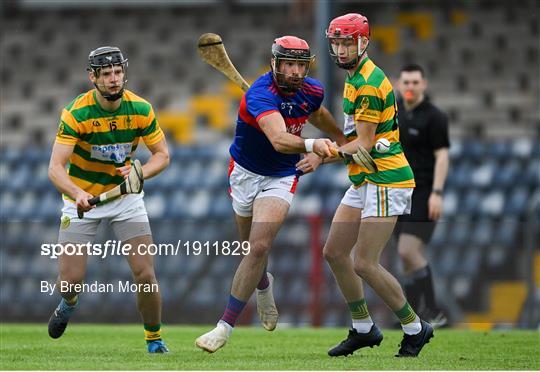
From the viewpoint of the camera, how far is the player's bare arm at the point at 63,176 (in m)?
8.30

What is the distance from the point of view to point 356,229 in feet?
27.3

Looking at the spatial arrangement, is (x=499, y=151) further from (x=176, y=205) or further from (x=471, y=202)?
(x=176, y=205)

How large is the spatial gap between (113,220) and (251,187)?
38.4 inches

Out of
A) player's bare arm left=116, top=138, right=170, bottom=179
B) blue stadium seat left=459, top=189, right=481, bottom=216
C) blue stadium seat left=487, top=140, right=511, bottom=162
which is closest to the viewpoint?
player's bare arm left=116, top=138, right=170, bottom=179

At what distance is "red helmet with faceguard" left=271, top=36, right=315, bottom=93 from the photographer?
26.8 feet

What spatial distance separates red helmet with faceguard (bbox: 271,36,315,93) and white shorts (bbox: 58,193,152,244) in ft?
4.37

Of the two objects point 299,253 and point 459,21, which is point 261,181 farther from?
point 459,21

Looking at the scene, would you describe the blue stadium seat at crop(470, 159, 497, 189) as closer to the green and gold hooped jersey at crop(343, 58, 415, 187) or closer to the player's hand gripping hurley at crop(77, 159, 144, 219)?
the green and gold hooped jersey at crop(343, 58, 415, 187)

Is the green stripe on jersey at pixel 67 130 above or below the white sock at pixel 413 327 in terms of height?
above

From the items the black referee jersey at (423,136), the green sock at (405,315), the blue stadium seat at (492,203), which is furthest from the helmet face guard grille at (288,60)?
the blue stadium seat at (492,203)

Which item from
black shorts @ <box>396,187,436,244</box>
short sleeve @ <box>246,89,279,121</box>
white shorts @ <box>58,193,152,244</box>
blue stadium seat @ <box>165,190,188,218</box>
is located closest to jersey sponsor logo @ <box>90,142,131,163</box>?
white shorts @ <box>58,193,152,244</box>

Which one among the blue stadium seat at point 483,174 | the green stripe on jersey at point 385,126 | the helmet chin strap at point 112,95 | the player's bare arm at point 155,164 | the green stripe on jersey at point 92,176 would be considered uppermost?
the helmet chin strap at point 112,95

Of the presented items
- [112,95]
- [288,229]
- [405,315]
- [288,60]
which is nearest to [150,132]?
[112,95]

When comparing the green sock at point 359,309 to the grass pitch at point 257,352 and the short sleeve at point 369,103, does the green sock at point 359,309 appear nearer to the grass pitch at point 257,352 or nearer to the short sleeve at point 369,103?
the grass pitch at point 257,352
